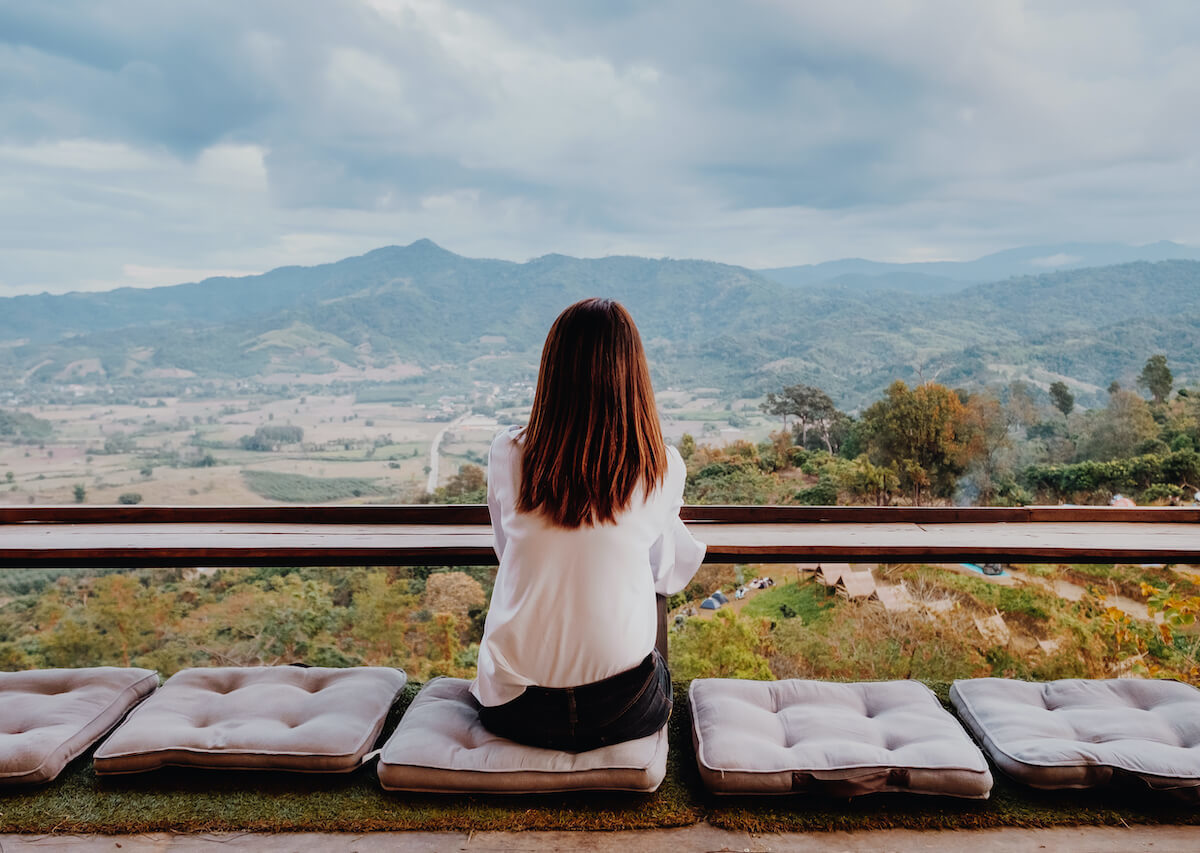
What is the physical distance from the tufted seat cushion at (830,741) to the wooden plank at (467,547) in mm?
462

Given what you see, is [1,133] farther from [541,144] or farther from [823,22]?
[823,22]

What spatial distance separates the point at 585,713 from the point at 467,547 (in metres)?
0.80

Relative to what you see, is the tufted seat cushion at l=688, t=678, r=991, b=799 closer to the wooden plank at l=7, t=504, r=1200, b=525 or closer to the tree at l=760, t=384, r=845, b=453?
the wooden plank at l=7, t=504, r=1200, b=525

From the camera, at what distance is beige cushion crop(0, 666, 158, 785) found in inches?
72.8

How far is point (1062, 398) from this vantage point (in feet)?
11.9

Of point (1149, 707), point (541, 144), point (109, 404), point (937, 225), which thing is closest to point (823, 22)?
point (937, 225)

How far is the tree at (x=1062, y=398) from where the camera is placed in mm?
3594

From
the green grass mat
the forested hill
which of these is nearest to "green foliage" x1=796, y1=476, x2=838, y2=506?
the forested hill

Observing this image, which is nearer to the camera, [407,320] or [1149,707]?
[1149,707]

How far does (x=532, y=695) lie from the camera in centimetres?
172

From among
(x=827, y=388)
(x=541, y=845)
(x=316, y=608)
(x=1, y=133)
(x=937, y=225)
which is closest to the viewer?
(x=541, y=845)

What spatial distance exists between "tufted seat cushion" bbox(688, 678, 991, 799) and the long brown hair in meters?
0.71

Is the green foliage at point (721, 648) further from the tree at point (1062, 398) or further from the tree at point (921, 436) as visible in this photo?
the tree at point (1062, 398)

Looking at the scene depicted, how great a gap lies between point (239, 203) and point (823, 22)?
3648mm
